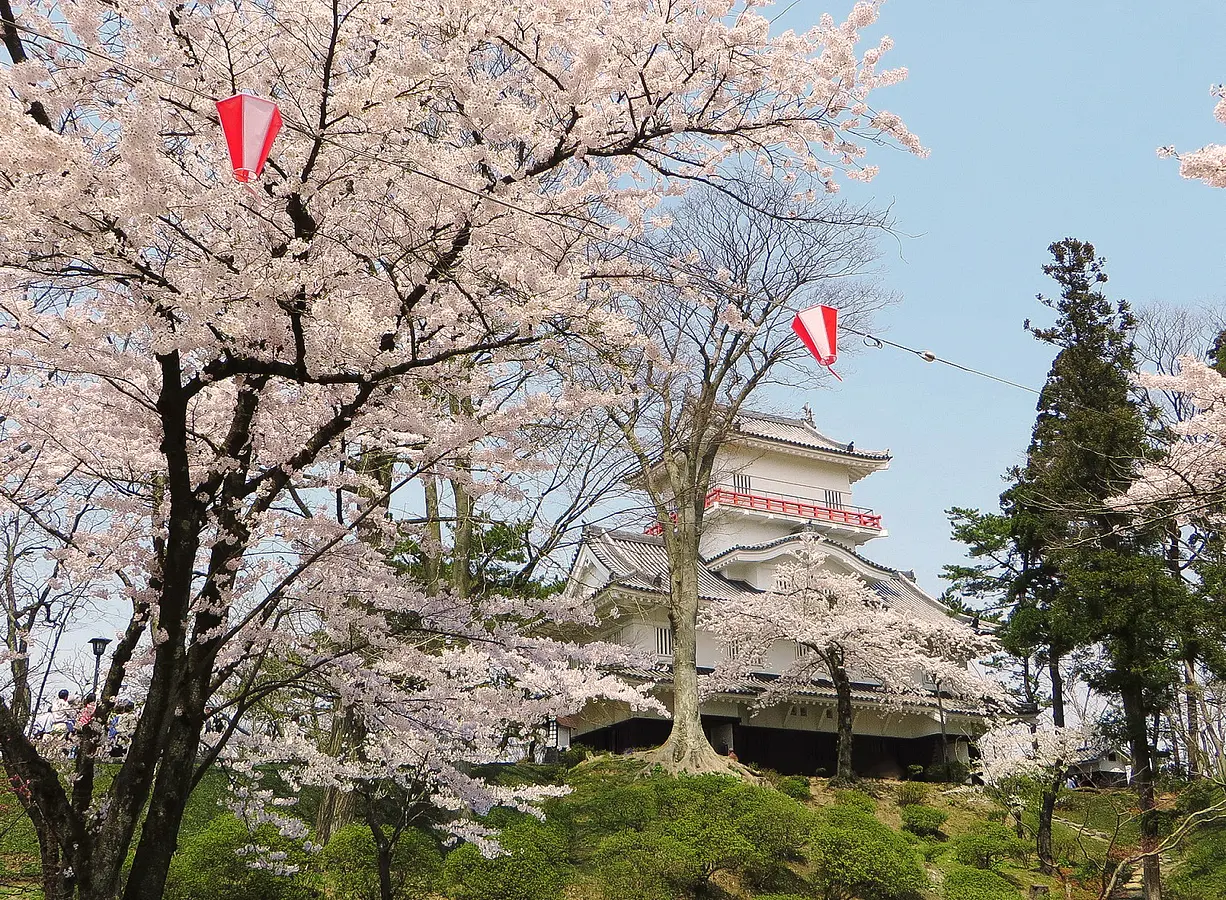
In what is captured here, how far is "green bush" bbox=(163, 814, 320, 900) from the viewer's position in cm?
1032

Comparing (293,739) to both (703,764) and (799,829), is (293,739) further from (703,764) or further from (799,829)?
(703,764)

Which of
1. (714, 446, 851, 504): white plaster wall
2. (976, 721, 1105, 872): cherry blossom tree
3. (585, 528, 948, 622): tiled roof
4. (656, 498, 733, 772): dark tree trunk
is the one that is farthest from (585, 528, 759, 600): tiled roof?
(976, 721, 1105, 872): cherry blossom tree

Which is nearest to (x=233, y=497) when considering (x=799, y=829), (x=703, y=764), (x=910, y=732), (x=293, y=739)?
(x=293, y=739)

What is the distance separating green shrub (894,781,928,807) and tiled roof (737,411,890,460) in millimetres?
11783

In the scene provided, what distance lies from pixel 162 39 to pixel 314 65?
72 centimetres

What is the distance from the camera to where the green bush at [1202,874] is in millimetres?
14688

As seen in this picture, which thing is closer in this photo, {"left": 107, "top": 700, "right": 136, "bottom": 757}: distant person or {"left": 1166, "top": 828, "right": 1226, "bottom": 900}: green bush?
{"left": 107, "top": 700, "right": 136, "bottom": 757}: distant person

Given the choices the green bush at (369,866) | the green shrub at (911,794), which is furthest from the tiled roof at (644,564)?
the green bush at (369,866)

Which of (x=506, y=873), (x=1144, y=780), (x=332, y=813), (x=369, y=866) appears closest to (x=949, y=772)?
(x=1144, y=780)

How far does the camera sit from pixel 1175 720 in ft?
56.4

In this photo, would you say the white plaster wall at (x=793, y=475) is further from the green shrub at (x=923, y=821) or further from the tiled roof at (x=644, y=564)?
the green shrub at (x=923, y=821)

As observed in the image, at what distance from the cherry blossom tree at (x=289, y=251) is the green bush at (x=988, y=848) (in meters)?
12.3

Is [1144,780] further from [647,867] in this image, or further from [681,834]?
[647,867]

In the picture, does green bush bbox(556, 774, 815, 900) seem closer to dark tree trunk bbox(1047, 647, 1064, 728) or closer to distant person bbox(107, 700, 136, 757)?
distant person bbox(107, 700, 136, 757)
